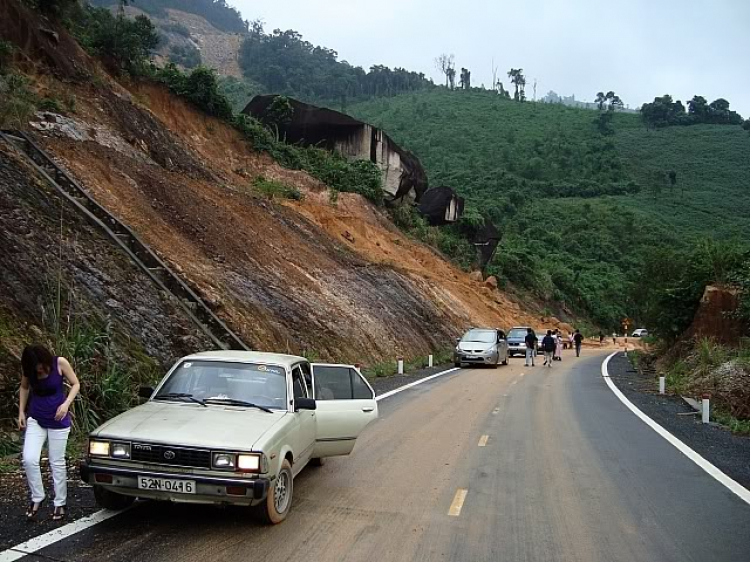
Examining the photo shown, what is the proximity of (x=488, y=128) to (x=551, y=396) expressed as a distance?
102487 millimetres

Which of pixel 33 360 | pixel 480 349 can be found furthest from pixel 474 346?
pixel 33 360

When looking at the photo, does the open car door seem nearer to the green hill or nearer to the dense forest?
the green hill

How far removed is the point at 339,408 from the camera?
836cm

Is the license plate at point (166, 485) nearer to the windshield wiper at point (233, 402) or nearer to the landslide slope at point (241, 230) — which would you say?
the windshield wiper at point (233, 402)

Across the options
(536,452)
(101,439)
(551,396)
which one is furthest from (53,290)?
(551,396)

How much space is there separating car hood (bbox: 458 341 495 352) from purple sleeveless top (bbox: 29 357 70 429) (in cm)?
2343

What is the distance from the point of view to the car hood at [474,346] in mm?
28734

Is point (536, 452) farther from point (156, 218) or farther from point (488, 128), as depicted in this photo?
point (488, 128)

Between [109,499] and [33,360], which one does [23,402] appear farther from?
[109,499]

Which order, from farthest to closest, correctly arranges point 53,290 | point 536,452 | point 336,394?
point 53,290
point 536,452
point 336,394

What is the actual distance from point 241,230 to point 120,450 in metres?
18.8

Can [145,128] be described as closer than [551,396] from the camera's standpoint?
No

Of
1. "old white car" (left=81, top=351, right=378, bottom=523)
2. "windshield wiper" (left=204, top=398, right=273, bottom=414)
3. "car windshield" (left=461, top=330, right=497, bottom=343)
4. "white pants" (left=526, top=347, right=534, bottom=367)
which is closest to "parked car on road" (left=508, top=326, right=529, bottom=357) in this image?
"white pants" (left=526, top=347, right=534, bottom=367)

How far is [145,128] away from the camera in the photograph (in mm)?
26875
